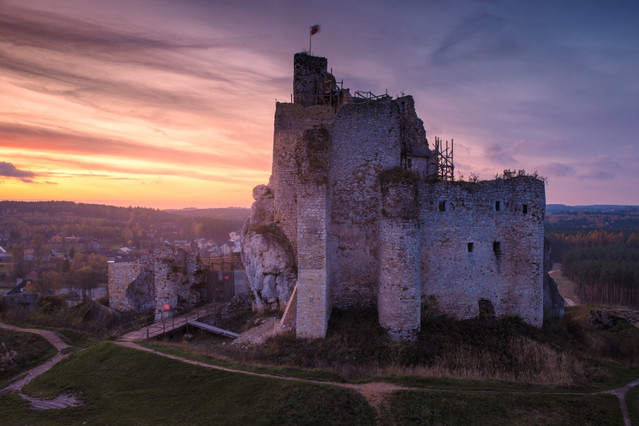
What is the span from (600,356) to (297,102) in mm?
22550

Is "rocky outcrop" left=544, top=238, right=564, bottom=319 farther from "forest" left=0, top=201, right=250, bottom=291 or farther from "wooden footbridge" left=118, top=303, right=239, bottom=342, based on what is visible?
"forest" left=0, top=201, right=250, bottom=291

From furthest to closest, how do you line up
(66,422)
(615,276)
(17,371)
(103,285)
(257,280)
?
(615,276) < (103,285) < (257,280) < (17,371) < (66,422)

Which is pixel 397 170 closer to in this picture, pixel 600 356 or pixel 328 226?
pixel 328 226

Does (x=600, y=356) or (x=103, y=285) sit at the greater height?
(x=600, y=356)

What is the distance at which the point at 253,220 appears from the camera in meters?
24.8

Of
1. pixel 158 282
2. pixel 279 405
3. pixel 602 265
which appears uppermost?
pixel 158 282

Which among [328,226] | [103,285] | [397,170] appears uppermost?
[397,170]

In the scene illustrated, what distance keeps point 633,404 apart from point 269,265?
55.4ft

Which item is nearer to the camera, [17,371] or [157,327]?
[17,371]

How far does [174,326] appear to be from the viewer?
909 inches

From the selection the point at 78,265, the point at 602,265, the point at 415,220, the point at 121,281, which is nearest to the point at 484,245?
the point at 415,220

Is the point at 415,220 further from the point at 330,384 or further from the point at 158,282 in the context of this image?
the point at 158,282

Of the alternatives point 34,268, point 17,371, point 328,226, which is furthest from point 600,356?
point 34,268

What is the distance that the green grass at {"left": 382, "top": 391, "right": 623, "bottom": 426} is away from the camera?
1221 cm
